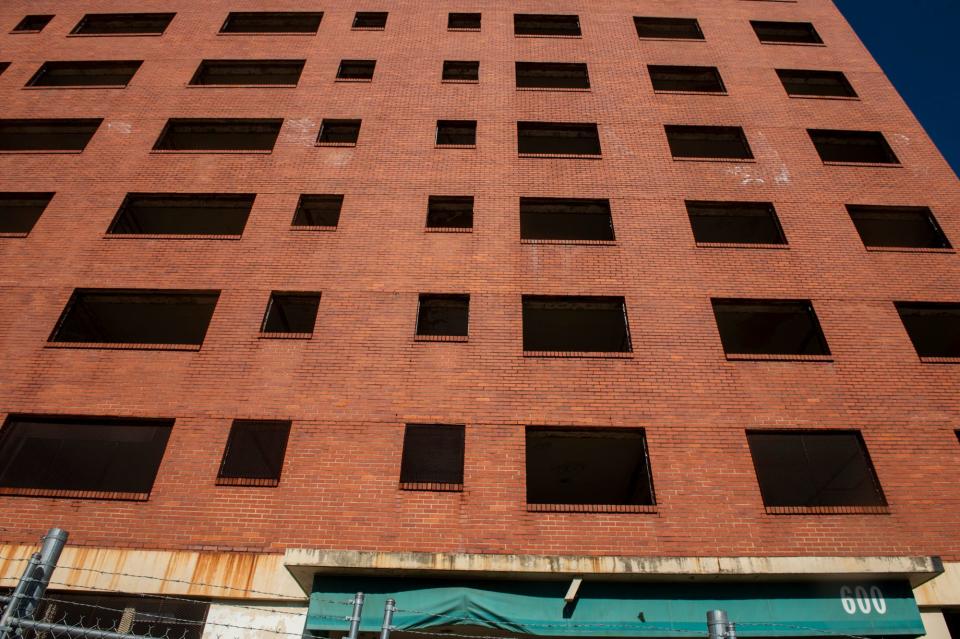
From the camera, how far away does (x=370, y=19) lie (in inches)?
835

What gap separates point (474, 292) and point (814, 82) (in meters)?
14.8

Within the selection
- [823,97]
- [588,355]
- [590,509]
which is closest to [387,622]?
[590,509]

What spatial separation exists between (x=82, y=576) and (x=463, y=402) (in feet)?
22.6

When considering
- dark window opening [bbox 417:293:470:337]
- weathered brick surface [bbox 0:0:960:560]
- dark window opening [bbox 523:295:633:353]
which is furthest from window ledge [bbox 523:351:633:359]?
dark window opening [bbox 417:293:470:337]

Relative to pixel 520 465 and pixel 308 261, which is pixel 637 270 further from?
pixel 308 261

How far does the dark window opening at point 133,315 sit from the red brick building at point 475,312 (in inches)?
4.9

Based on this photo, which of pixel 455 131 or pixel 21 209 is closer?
pixel 21 209

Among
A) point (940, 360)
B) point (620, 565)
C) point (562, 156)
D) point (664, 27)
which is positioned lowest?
point (620, 565)

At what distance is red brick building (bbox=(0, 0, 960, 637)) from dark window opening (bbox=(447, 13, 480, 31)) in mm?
1010

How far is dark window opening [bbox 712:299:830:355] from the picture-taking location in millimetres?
13273

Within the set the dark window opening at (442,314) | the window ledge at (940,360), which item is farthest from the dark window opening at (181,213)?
the window ledge at (940,360)

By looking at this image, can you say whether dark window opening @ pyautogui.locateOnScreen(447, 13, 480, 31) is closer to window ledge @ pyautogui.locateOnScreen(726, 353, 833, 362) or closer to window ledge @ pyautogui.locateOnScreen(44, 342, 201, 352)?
window ledge @ pyautogui.locateOnScreen(44, 342, 201, 352)

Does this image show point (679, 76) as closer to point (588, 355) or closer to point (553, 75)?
point (553, 75)

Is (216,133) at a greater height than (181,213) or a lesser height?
greater
